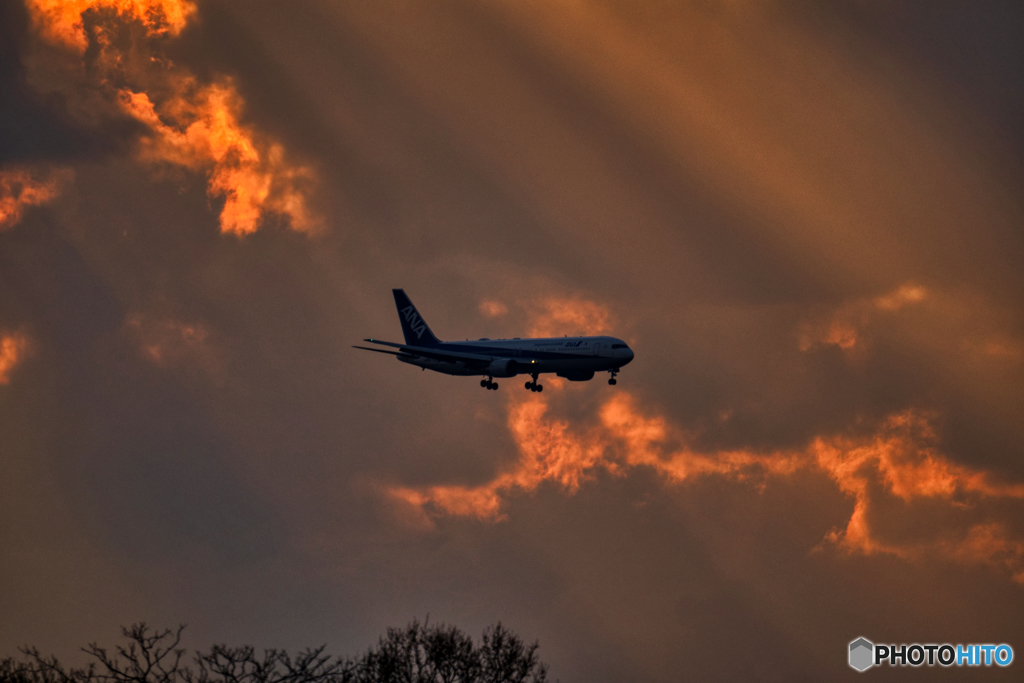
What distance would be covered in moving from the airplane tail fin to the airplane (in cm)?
1109

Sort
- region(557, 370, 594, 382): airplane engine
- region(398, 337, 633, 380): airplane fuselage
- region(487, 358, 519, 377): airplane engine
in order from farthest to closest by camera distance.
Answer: region(487, 358, 519, 377): airplane engine, region(557, 370, 594, 382): airplane engine, region(398, 337, 633, 380): airplane fuselage

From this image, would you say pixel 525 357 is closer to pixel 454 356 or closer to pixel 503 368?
pixel 503 368

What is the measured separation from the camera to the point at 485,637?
68000 millimetres

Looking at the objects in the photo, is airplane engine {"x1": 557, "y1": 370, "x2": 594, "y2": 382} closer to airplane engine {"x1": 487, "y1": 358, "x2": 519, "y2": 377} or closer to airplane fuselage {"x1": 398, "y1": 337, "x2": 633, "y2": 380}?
airplane fuselage {"x1": 398, "y1": 337, "x2": 633, "y2": 380}

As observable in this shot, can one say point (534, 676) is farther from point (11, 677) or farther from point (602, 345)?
point (602, 345)

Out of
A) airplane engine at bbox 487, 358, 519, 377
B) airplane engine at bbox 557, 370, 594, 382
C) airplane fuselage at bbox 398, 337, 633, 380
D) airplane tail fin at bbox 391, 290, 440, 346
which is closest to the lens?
airplane fuselage at bbox 398, 337, 633, 380

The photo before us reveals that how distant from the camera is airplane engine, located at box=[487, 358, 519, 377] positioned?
109750 millimetres

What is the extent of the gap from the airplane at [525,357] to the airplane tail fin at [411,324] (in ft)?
36.4

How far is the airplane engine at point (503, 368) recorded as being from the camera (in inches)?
4321

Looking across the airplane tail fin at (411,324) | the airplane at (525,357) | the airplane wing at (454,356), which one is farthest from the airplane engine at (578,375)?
the airplane tail fin at (411,324)

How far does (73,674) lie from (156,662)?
15.4 feet

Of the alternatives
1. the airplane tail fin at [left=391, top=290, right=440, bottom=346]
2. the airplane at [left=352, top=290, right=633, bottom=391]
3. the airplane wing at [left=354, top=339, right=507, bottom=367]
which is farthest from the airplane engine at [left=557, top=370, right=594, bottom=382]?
the airplane tail fin at [left=391, top=290, right=440, bottom=346]

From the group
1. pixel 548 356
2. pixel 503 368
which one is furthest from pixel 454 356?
pixel 548 356

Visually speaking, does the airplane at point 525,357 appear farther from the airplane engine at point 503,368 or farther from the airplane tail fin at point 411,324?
the airplane tail fin at point 411,324
